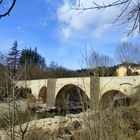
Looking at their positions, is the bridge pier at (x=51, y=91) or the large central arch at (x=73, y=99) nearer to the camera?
the large central arch at (x=73, y=99)

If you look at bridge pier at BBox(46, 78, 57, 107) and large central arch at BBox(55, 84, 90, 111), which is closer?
large central arch at BBox(55, 84, 90, 111)

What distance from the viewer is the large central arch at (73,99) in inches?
148

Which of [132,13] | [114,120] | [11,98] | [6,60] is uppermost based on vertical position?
[132,13]

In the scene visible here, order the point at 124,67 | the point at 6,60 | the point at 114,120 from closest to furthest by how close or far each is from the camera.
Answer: the point at 6,60 → the point at 114,120 → the point at 124,67

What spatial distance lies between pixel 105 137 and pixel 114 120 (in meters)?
1.07

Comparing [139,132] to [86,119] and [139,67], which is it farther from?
[139,67]

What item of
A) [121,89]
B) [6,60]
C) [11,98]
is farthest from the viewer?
[121,89]

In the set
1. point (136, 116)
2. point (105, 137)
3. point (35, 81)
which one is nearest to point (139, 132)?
point (136, 116)

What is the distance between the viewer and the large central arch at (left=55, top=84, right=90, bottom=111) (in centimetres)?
377

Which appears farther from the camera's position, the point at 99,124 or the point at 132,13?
the point at 99,124

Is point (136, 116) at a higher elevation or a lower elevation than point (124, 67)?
lower

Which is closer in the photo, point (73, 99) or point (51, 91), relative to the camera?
point (73, 99)

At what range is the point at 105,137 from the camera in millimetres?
3463

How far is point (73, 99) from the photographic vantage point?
7543 millimetres
